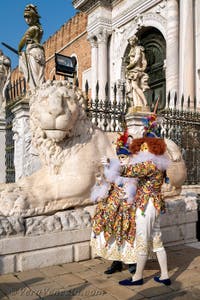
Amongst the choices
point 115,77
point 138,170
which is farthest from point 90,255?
point 115,77

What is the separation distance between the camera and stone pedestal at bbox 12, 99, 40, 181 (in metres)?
6.71

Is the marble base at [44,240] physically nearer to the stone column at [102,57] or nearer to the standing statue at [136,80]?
the standing statue at [136,80]

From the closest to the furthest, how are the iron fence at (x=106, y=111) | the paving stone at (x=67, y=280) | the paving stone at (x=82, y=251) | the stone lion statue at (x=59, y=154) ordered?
1. the paving stone at (x=67, y=280)
2. the paving stone at (x=82, y=251)
3. the stone lion statue at (x=59, y=154)
4. the iron fence at (x=106, y=111)

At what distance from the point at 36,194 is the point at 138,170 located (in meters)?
1.34

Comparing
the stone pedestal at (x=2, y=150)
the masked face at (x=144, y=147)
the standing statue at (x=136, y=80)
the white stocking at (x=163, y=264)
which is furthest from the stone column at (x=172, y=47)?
the white stocking at (x=163, y=264)

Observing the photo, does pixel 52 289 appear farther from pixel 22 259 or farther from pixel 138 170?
pixel 138 170

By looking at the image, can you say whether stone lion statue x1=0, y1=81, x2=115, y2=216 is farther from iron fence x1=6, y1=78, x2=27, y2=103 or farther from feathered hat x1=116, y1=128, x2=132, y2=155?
iron fence x1=6, y1=78, x2=27, y2=103

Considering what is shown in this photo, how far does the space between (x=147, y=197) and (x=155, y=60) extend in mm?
12369

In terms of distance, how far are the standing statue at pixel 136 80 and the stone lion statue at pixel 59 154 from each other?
4.72m

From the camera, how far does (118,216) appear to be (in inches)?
125

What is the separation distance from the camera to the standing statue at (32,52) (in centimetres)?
731

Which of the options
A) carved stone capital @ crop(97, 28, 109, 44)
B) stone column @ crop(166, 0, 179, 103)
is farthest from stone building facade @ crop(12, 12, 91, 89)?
stone column @ crop(166, 0, 179, 103)

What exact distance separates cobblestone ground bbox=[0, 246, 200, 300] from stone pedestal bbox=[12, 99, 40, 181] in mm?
3443

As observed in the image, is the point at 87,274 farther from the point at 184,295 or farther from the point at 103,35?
the point at 103,35
